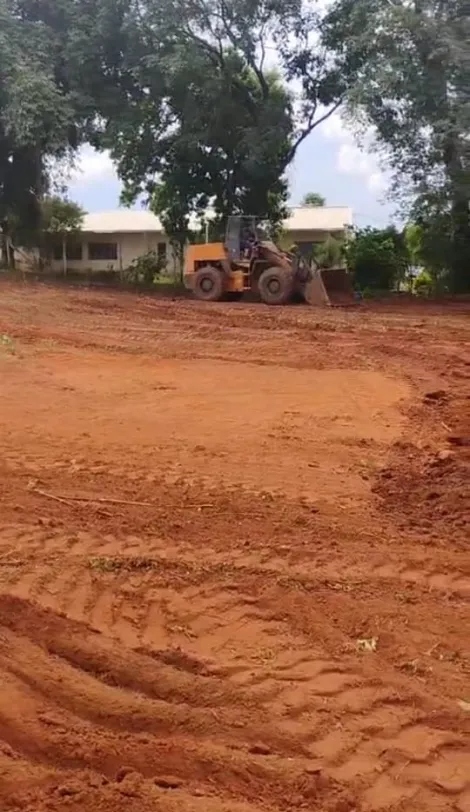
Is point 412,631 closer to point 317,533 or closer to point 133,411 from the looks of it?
point 317,533

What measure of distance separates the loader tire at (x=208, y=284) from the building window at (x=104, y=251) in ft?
58.2

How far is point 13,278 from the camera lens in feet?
89.2

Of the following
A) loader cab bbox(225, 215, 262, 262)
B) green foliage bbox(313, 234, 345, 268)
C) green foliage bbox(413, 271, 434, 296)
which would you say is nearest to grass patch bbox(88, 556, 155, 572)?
loader cab bbox(225, 215, 262, 262)

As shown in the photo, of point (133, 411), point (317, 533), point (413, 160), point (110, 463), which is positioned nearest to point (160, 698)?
point (317, 533)

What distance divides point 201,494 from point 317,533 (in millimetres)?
1102

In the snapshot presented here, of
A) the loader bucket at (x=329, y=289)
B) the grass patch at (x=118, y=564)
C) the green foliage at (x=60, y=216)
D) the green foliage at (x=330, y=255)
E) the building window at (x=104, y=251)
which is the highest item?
the green foliage at (x=60, y=216)

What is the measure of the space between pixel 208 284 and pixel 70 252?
15.6 m

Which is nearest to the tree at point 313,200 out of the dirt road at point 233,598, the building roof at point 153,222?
the building roof at point 153,222

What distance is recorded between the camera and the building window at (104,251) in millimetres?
40397

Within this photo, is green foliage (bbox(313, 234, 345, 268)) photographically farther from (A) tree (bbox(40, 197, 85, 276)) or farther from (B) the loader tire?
(A) tree (bbox(40, 197, 85, 276))

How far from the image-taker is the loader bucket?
861 inches

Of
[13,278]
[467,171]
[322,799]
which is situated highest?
[467,171]

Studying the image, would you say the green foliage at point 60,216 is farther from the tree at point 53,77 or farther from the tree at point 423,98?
the tree at point 423,98

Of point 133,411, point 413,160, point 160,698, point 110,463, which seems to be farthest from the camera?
point 413,160
